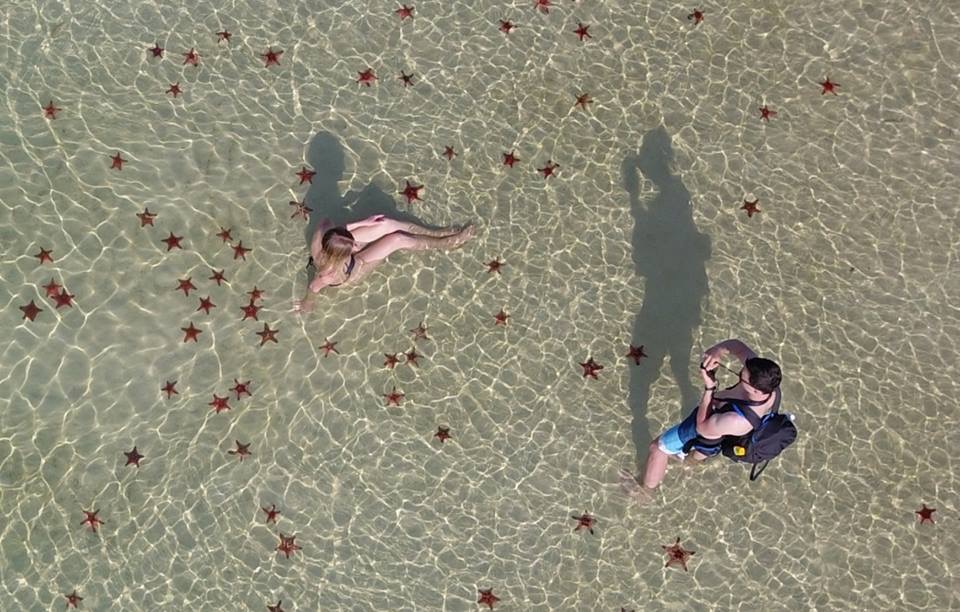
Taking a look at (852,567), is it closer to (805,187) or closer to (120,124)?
(805,187)

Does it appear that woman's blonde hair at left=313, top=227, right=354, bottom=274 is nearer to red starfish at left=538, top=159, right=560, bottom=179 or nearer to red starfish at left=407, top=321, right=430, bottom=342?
red starfish at left=407, top=321, right=430, bottom=342

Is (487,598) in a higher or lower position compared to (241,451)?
lower

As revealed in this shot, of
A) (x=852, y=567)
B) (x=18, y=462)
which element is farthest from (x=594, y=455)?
(x=18, y=462)

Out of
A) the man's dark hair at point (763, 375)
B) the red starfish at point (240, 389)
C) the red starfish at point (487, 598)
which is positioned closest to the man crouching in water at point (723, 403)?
the man's dark hair at point (763, 375)

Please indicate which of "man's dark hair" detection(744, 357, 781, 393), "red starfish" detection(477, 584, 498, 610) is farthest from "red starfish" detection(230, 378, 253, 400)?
"man's dark hair" detection(744, 357, 781, 393)

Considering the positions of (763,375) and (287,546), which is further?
(287,546)

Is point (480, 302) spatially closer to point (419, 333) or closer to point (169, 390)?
point (419, 333)

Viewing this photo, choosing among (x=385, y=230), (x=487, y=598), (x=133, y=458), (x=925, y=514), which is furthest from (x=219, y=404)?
(x=925, y=514)
